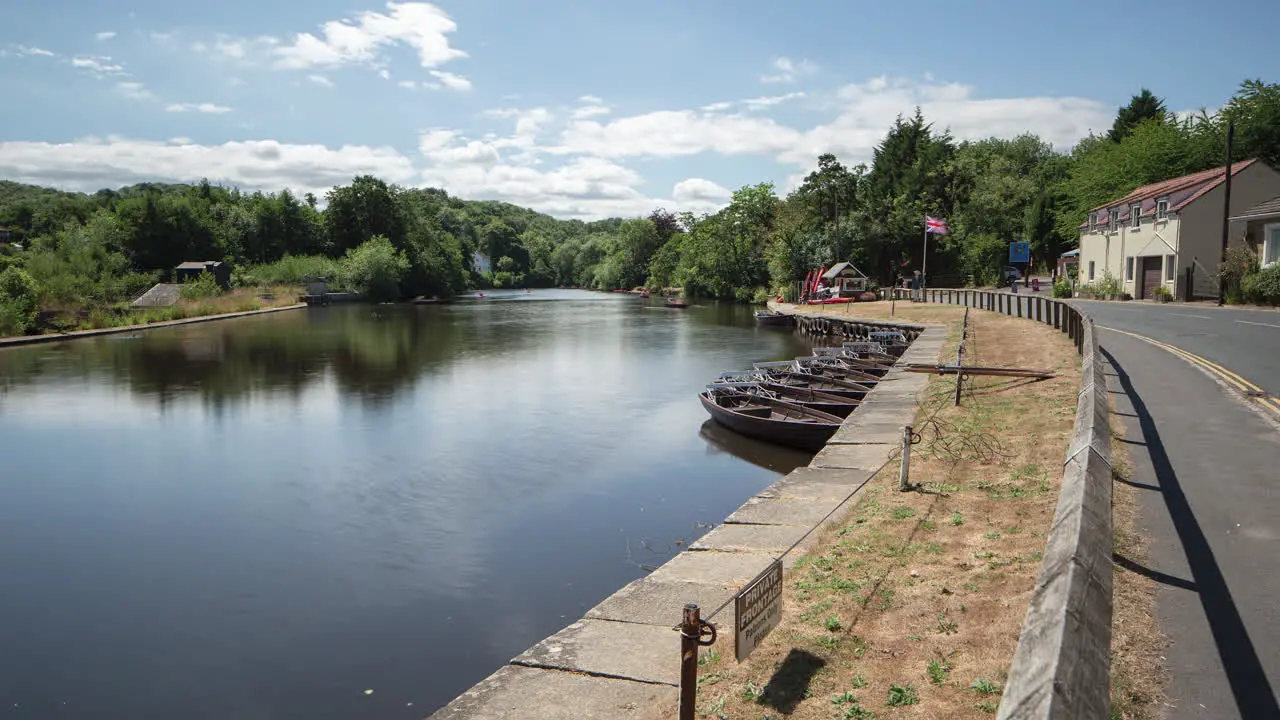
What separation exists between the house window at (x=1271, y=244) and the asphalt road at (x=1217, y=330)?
149 inches

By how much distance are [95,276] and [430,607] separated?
77.4m

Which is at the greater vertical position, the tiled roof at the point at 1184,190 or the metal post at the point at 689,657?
the tiled roof at the point at 1184,190

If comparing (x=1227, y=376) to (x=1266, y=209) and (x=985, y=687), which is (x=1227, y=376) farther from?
(x=1266, y=209)

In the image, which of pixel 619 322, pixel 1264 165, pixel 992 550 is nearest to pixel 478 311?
pixel 619 322

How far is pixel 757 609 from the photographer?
5906 millimetres

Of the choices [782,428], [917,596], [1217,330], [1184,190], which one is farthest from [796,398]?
[1184,190]

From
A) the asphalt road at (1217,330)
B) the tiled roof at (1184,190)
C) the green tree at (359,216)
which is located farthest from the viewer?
the green tree at (359,216)

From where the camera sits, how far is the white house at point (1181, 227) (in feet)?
145

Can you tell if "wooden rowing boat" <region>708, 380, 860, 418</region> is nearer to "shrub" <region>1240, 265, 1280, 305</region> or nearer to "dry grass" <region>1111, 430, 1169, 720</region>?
"dry grass" <region>1111, 430, 1169, 720</region>

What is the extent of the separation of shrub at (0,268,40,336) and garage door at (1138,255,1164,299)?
66.1 metres

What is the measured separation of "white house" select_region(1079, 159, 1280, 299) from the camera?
44.2 meters

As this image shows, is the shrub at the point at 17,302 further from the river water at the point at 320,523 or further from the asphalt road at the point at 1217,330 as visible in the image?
the asphalt road at the point at 1217,330

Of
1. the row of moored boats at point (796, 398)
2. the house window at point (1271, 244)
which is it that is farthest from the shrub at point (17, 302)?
the house window at point (1271, 244)

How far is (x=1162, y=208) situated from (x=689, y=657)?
167ft
